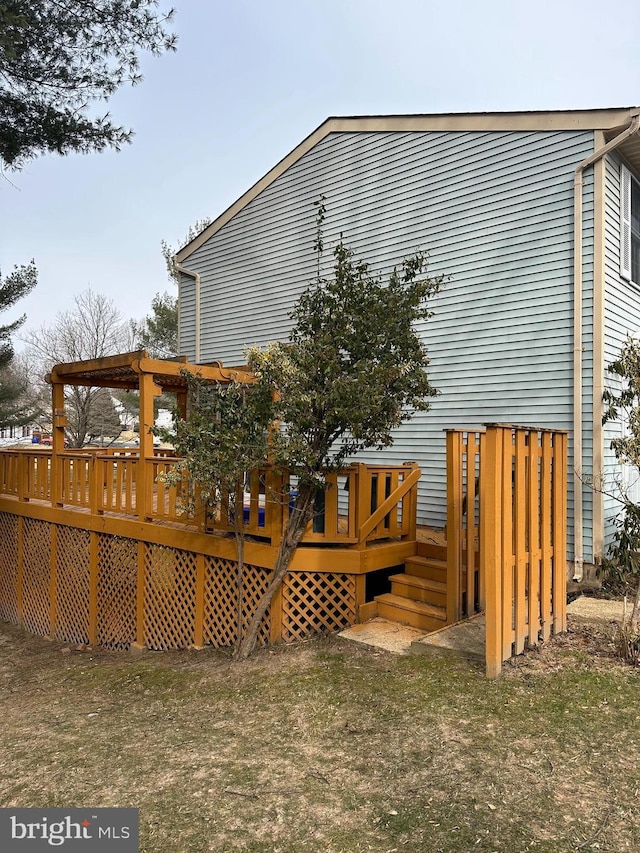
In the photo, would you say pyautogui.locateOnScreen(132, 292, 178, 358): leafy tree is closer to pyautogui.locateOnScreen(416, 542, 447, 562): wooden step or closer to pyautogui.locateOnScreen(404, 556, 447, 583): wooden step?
pyautogui.locateOnScreen(416, 542, 447, 562): wooden step

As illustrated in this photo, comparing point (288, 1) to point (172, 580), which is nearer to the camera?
point (172, 580)

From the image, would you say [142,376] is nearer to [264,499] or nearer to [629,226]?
[264,499]

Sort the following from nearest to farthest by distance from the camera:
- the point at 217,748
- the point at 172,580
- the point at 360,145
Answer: the point at 217,748 → the point at 172,580 → the point at 360,145

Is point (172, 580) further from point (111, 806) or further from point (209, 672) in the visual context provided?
point (111, 806)

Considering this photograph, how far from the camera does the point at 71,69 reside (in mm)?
8102

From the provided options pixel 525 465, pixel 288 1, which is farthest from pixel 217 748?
pixel 288 1

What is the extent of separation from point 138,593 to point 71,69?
7.24m

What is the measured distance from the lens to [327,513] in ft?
18.3

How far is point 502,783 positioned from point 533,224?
20.9ft

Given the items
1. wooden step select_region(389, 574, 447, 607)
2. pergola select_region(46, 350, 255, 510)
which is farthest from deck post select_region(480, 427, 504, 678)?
pergola select_region(46, 350, 255, 510)

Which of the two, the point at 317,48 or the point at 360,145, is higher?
the point at 317,48

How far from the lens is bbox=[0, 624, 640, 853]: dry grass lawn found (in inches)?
103

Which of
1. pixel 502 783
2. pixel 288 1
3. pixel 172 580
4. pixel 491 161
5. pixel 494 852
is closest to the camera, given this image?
pixel 494 852

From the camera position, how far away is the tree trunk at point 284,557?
5.27m
